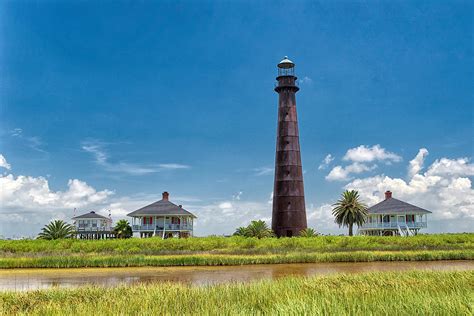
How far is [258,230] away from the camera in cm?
5066

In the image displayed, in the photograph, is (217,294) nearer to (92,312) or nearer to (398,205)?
(92,312)

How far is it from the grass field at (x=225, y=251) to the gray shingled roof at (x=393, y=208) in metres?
13.2

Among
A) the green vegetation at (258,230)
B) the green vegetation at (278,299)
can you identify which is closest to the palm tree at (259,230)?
the green vegetation at (258,230)

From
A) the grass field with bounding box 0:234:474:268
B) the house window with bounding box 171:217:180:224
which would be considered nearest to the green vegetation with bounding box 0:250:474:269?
the grass field with bounding box 0:234:474:268

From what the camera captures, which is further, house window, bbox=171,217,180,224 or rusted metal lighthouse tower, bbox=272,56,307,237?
house window, bbox=171,217,180,224

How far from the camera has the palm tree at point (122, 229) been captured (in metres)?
61.0

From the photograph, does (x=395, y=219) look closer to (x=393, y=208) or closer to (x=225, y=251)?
(x=393, y=208)

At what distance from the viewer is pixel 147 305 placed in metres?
12.2

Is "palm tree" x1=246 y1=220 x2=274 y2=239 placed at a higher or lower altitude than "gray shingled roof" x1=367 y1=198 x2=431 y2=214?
lower

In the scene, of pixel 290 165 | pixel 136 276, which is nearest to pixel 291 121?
pixel 290 165

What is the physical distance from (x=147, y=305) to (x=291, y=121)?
41.9 meters

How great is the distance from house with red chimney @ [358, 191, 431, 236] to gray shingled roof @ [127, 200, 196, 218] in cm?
2465

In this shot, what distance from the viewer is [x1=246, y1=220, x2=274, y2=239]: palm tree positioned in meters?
50.2

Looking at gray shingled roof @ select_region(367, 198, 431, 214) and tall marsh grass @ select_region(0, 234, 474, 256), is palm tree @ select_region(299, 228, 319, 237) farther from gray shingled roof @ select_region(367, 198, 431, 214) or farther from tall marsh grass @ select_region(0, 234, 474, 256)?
gray shingled roof @ select_region(367, 198, 431, 214)
